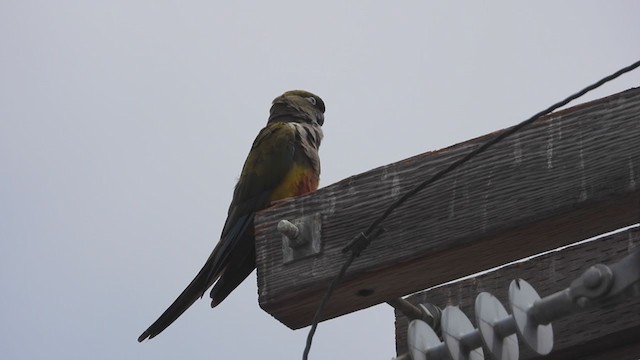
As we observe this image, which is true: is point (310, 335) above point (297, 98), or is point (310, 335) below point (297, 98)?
below

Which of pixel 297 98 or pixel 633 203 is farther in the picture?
pixel 297 98

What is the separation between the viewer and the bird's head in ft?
18.0

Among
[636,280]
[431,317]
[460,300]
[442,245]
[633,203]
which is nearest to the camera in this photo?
[636,280]

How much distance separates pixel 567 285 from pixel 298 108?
9.73ft

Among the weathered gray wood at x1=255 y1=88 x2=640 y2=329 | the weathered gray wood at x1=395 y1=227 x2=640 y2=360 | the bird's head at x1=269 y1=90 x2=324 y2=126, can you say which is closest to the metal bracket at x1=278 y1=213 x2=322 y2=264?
the weathered gray wood at x1=255 y1=88 x2=640 y2=329

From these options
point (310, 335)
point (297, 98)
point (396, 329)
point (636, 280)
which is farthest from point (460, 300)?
point (297, 98)

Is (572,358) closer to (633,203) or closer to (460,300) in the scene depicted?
(460,300)

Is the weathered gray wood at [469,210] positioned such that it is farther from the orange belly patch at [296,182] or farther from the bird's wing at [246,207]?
the orange belly patch at [296,182]

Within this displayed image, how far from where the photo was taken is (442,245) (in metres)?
2.38

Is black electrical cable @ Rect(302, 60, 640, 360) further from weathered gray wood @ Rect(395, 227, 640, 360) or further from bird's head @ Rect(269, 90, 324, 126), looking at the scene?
bird's head @ Rect(269, 90, 324, 126)

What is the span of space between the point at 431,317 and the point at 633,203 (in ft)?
2.00

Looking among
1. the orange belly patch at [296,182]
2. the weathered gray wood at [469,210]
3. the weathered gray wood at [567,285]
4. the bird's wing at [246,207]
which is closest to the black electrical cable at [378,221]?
the weathered gray wood at [469,210]

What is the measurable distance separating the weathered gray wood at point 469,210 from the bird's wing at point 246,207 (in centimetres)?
92

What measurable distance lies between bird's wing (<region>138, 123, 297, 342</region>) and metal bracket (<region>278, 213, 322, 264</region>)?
972mm
